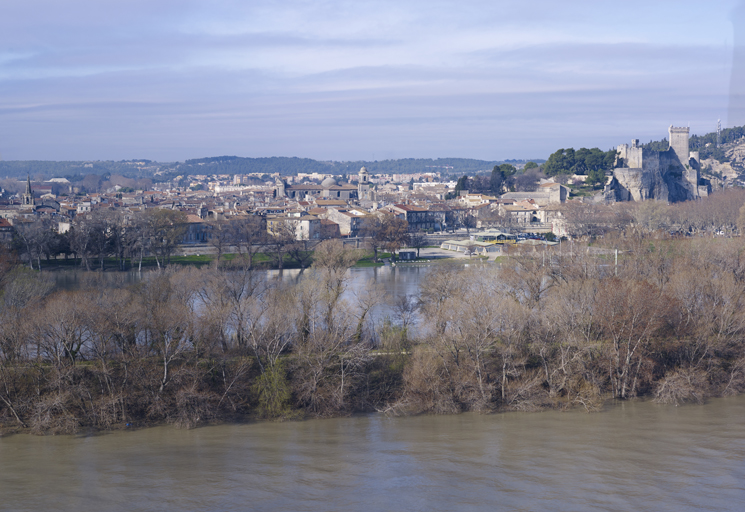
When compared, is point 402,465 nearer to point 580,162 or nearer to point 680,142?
point 580,162

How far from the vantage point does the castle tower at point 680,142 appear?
45.7m

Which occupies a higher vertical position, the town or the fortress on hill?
the fortress on hill

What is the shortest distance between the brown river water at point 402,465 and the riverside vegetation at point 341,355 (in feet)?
1.16

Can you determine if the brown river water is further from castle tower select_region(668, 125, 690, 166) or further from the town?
castle tower select_region(668, 125, 690, 166)

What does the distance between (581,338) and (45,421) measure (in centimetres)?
711

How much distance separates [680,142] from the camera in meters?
46.1

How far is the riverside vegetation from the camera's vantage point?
350 inches

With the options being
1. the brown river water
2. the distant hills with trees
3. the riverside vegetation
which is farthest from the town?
the distant hills with trees

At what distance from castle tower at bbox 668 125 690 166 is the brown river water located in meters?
40.4

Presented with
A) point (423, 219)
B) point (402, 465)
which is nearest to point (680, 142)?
point (423, 219)

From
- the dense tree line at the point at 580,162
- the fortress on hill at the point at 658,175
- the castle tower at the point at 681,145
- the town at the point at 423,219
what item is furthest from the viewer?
the castle tower at the point at 681,145

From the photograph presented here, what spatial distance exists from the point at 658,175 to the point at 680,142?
7366mm

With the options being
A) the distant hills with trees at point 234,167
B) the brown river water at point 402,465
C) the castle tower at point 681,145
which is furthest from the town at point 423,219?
the distant hills with trees at point 234,167

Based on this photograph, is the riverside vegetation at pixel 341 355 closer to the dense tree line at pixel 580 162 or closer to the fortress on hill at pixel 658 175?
the fortress on hill at pixel 658 175
